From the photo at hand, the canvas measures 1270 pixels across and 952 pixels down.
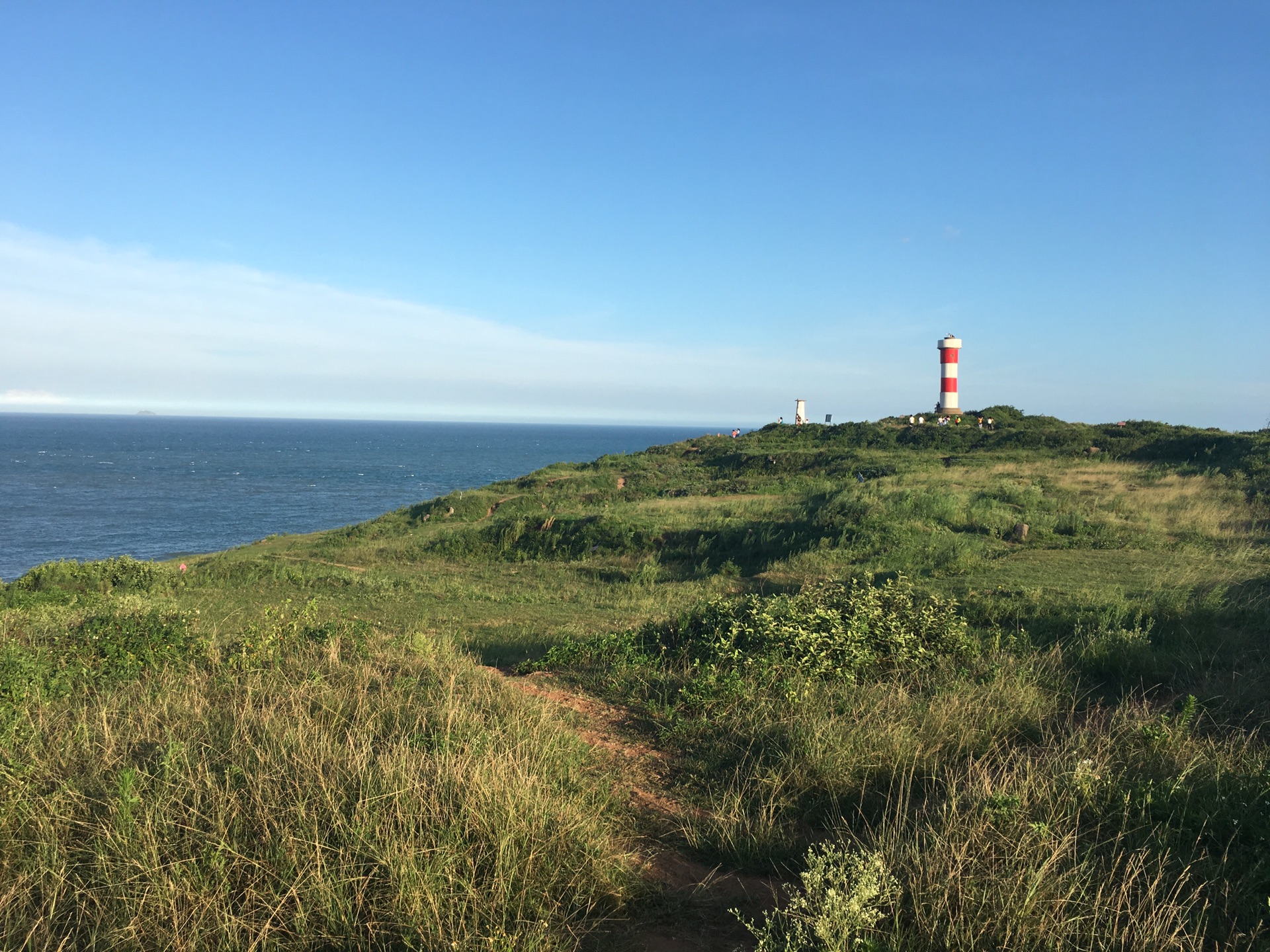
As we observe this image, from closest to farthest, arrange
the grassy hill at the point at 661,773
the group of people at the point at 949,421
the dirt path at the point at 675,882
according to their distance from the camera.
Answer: the grassy hill at the point at 661,773, the dirt path at the point at 675,882, the group of people at the point at 949,421

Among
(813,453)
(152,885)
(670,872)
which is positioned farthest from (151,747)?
(813,453)

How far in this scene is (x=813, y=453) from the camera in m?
34.8

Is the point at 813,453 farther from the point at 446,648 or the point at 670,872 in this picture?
the point at 670,872

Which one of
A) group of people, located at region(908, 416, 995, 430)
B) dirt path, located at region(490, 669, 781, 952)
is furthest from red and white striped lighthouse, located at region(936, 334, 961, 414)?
dirt path, located at region(490, 669, 781, 952)

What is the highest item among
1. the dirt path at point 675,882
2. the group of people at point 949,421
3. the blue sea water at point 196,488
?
the group of people at point 949,421

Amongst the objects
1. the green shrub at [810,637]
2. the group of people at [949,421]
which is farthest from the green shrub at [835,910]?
the group of people at [949,421]

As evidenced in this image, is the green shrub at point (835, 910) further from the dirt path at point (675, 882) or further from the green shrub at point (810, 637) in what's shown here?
the green shrub at point (810, 637)

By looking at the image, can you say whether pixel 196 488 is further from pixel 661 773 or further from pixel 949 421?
pixel 661 773

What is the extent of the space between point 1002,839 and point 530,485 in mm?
31286

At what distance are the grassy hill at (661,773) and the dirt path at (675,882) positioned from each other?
26 millimetres

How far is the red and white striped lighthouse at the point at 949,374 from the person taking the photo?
138ft

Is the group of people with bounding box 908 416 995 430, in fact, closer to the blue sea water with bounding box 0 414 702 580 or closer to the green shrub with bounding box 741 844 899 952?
the blue sea water with bounding box 0 414 702 580

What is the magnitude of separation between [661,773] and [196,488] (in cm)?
6674

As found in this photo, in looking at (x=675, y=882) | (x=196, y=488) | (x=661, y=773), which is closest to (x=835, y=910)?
(x=675, y=882)
